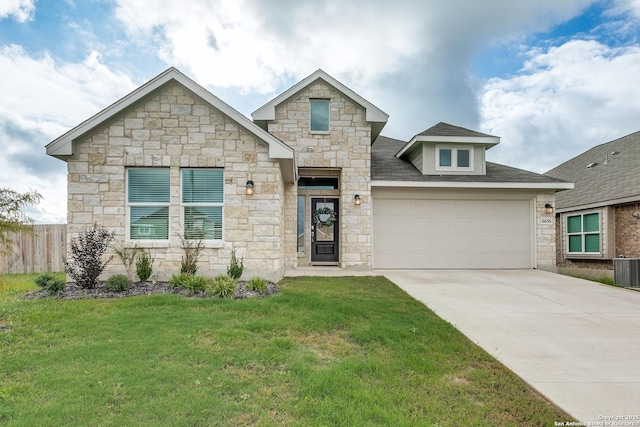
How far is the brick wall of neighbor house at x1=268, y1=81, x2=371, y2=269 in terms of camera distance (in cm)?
1130

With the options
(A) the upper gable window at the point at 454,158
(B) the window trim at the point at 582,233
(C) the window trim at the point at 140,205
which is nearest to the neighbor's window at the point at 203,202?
(C) the window trim at the point at 140,205

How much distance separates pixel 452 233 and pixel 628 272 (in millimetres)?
4626

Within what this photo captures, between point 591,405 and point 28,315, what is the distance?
7.15m

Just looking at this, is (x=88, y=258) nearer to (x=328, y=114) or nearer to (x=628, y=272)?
(x=328, y=114)

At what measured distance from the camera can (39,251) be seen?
1124cm

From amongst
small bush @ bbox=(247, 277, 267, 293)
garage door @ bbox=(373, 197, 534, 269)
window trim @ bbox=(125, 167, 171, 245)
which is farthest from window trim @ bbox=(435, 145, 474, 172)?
window trim @ bbox=(125, 167, 171, 245)

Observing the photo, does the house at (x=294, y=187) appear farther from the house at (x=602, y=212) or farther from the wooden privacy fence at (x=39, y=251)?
the wooden privacy fence at (x=39, y=251)

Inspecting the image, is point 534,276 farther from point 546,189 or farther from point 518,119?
point 518,119

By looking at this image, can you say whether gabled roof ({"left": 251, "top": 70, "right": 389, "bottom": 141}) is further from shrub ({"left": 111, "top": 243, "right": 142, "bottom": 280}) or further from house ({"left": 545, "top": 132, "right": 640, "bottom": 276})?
house ({"left": 545, "top": 132, "right": 640, "bottom": 276})

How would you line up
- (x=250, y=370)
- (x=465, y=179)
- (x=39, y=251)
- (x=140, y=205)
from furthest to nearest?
(x=465, y=179) < (x=39, y=251) < (x=140, y=205) < (x=250, y=370)

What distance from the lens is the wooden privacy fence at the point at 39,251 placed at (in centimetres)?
1116

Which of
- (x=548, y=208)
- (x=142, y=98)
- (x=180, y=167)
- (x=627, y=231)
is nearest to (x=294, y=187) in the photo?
(x=180, y=167)

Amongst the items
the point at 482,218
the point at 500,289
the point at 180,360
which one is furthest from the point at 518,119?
the point at 180,360

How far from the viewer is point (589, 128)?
20266mm
